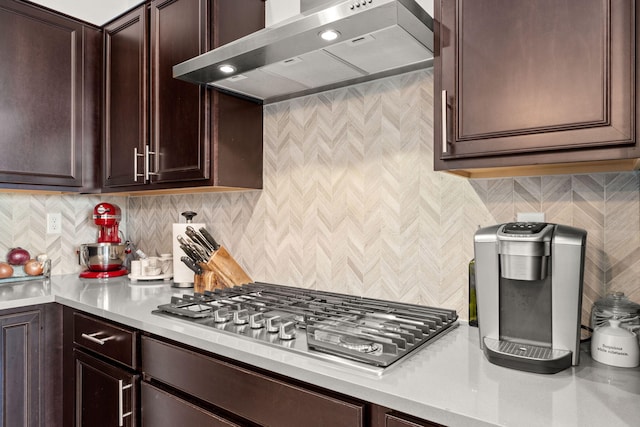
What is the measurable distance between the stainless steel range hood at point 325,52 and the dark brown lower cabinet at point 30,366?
Result: 1259 millimetres

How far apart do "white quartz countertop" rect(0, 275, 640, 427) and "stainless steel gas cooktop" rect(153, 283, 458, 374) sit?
32 mm

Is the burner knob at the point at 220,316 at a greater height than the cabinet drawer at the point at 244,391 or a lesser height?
greater

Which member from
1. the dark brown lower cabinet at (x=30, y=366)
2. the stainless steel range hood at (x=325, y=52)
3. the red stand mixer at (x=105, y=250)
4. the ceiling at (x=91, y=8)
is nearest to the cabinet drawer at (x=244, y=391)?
the dark brown lower cabinet at (x=30, y=366)

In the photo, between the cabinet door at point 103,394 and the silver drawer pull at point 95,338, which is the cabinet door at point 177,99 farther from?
the cabinet door at point 103,394

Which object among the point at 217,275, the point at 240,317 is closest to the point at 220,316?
the point at 240,317

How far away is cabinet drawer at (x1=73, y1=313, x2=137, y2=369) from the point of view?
148cm

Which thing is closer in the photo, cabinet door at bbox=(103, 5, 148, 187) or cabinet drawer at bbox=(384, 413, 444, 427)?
cabinet drawer at bbox=(384, 413, 444, 427)

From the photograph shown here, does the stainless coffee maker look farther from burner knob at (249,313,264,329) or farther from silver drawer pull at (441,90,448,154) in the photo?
burner knob at (249,313,264,329)

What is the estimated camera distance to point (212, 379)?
3.92 feet

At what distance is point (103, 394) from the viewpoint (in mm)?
1619

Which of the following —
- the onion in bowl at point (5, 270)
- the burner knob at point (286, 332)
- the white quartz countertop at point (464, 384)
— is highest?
the onion in bowl at point (5, 270)

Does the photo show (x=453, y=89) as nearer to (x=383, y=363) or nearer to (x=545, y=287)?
(x=545, y=287)

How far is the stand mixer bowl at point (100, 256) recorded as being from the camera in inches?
91.4

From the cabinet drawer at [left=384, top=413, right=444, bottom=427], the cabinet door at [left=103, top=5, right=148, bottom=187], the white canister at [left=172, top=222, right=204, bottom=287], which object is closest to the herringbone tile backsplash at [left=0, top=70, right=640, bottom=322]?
the white canister at [left=172, top=222, right=204, bottom=287]
